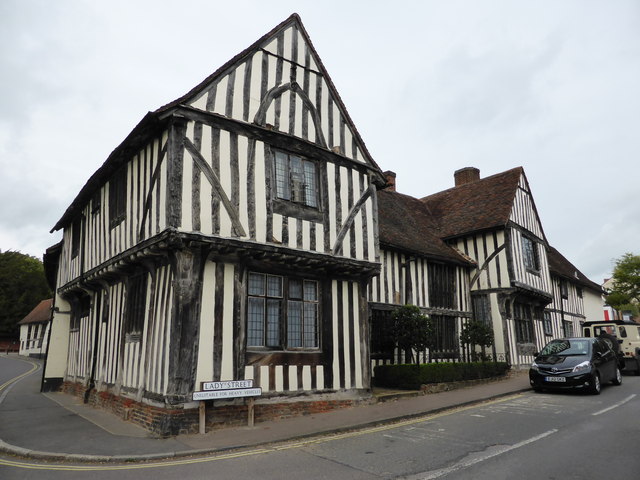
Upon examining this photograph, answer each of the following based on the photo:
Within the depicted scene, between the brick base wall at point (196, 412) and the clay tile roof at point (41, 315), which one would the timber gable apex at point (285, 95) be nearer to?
the brick base wall at point (196, 412)

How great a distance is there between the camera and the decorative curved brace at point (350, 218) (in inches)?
431

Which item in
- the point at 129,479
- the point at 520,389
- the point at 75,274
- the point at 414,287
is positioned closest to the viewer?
the point at 129,479

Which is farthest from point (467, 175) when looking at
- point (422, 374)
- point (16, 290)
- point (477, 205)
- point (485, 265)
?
point (16, 290)

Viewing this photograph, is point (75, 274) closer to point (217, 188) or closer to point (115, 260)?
point (115, 260)

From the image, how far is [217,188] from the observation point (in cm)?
906

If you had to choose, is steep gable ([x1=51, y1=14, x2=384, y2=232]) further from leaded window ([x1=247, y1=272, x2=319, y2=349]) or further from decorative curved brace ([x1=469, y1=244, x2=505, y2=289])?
decorative curved brace ([x1=469, y1=244, x2=505, y2=289])

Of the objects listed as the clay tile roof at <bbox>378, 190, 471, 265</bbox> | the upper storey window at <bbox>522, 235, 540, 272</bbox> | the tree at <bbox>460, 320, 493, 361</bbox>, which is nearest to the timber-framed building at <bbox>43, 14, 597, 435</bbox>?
the clay tile roof at <bbox>378, 190, 471, 265</bbox>

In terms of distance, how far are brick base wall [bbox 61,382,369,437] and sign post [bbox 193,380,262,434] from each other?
6.7 inches

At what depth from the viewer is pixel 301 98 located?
11.0 m

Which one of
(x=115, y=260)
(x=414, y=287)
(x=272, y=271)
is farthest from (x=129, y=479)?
(x=414, y=287)

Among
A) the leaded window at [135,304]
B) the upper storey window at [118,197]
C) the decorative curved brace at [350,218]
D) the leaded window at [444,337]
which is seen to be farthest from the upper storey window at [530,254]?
the upper storey window at [118,197]

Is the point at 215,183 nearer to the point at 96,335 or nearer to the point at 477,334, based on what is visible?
the point at 96,335

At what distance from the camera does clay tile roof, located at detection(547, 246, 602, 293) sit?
82.3 feet

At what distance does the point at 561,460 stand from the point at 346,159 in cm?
809
